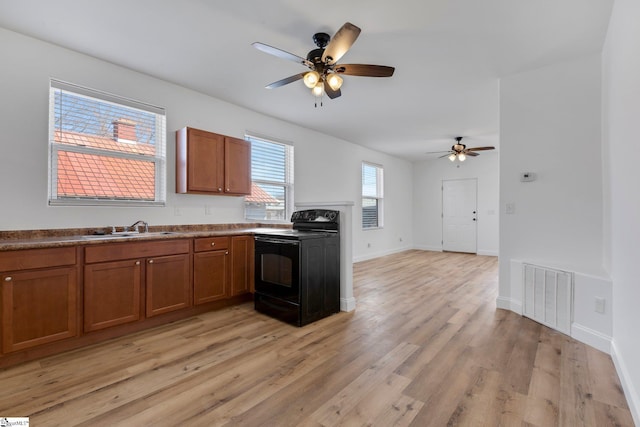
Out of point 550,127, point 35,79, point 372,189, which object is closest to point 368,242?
point 372,189

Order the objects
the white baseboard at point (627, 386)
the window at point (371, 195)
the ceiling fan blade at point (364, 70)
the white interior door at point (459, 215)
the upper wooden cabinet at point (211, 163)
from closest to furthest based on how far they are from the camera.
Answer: the white baseboard at point (627, 386) → the ceiling fan blade at point (364, 70) → the upper wooden cabinet at point (211, 163) → the window at point (371, 195) → the white interior door at point (459, 215)

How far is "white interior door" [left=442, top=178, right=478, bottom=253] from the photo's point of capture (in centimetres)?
795

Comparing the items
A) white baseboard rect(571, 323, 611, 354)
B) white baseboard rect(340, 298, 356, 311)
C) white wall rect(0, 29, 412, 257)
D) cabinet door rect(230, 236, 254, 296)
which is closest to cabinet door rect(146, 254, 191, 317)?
cabinet door rect(230, 236, 254, 296)

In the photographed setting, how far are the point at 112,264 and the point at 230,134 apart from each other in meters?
2.34

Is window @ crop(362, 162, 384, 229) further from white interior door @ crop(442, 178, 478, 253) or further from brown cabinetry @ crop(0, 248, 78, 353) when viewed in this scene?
brown cabinetry @ crop(0, 248, 78, 353)

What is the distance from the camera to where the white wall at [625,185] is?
1707 mm

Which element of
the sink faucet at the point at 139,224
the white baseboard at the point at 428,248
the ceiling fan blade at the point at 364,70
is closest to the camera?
the ceiling fan blade at the point at 364,70

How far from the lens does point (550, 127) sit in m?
3.22

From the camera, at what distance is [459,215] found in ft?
26.8

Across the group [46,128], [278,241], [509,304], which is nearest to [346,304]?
[278,241]

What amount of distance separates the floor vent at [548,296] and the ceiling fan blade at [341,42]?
2.81 metres

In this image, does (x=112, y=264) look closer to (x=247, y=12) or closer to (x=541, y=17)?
(x=247, y=12)

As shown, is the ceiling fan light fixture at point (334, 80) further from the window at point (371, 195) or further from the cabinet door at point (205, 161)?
the window at point (371, 195)

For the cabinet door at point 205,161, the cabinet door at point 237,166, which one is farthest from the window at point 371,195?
the cabinet door at point 205,161
